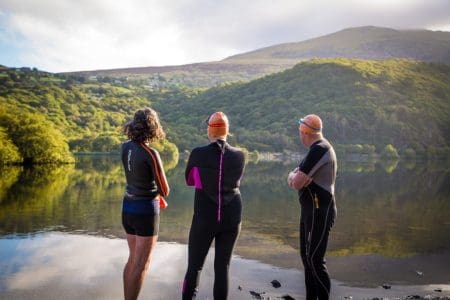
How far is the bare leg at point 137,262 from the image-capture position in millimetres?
6191

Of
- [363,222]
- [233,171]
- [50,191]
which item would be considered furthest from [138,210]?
[50,191]

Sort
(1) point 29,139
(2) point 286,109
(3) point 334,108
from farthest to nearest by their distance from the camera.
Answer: (2) point 286,109, (3) point 334,108, (1) point 29,139

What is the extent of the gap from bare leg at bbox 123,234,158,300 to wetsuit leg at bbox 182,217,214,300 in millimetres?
518

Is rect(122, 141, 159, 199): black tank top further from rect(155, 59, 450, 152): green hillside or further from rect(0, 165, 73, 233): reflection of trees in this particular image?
rect(155, 59, 450, 152): green hillside

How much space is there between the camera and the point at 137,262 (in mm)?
6227

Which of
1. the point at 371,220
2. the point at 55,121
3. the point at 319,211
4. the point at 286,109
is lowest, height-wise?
the point at 371,220

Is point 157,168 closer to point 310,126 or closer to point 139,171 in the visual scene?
point 139,171

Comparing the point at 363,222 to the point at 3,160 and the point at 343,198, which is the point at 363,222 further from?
the point at 3,160

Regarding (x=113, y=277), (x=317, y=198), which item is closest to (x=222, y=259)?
(x=317, y=198)

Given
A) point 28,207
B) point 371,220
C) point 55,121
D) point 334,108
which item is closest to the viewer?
point 371,220

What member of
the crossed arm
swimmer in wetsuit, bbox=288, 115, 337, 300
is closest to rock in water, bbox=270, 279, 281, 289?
swimmer in wetsuit, bbox=288, 115, 337, 300

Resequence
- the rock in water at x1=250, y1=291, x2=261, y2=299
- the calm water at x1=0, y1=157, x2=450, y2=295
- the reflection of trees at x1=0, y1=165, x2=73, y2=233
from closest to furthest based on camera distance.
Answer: the rock in water at x1=250, y1=291, x2=261, y2=299
the calm water at x1=0, y1=157, x2=450, y2=295
the reflection of trees at x1=0, y1=165, x2=73, y2=233

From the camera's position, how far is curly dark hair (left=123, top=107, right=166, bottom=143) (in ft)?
20.1

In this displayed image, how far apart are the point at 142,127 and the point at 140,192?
32.8 inches
